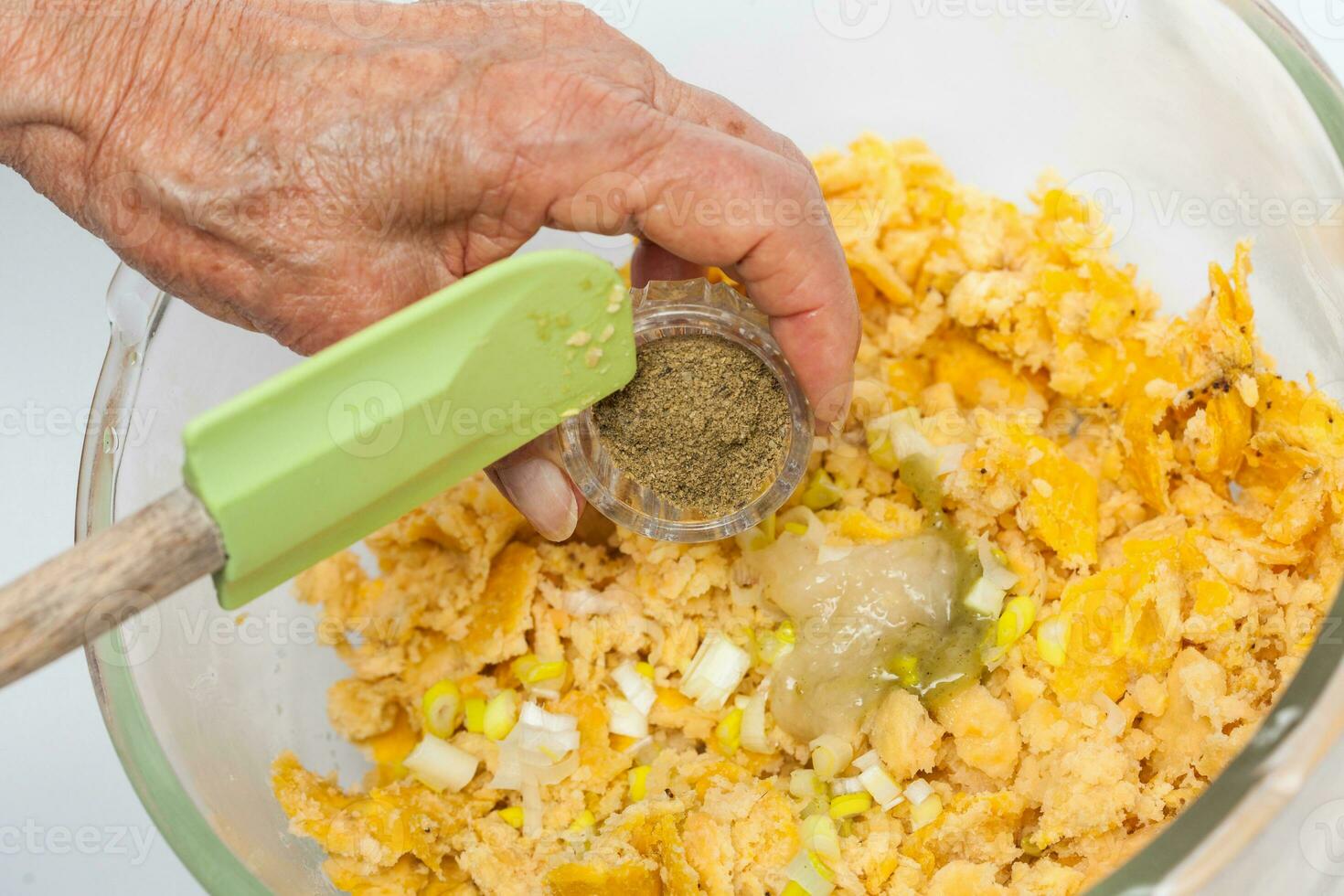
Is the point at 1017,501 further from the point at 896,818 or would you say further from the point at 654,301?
the point at 654,301

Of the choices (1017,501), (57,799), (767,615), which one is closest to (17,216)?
(57,799)

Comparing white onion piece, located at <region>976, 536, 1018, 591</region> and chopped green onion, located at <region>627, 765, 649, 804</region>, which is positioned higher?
white onion piece, located at <region>976, 536, 1018, 591</region>

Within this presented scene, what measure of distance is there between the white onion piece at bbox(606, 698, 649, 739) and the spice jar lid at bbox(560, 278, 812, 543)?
0.39 m

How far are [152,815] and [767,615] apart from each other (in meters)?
1.19

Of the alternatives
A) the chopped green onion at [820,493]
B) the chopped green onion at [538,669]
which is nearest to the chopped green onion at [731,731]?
the chopped green onion at [538,669]

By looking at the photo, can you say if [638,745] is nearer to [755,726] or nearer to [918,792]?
[755,726]

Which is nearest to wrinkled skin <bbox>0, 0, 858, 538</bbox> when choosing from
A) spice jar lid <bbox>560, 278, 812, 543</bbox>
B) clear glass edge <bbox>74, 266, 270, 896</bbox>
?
spice jar lid <bbox>560, 278, 812, 543</bbox>

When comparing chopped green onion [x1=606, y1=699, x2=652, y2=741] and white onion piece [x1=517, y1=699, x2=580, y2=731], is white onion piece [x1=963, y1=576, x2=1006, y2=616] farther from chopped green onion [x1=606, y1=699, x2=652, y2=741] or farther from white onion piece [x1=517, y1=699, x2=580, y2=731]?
white onion piece [x1=517, y1=699, x2=580, y2=731]

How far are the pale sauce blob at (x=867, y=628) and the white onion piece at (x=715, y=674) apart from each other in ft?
0.27

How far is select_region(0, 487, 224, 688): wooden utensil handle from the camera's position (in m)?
1.22

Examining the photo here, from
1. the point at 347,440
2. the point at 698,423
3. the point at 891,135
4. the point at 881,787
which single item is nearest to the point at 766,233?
the point at 698,423

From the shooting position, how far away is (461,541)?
2232 millimetres

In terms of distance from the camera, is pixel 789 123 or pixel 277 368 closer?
pixel 277 368

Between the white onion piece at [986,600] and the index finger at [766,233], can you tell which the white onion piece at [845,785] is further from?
the index finger at [766,233]
